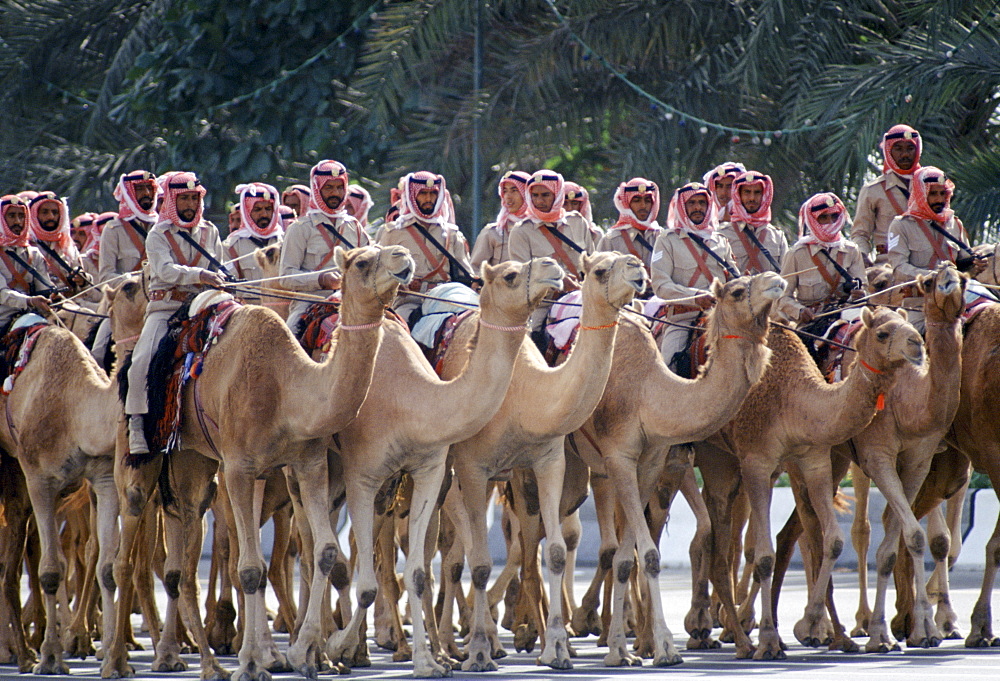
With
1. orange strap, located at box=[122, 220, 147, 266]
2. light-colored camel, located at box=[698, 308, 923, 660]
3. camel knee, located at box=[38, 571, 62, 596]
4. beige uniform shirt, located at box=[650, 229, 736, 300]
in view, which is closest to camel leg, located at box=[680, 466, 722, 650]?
light-colored camel, located at box=[698, 308, 923, 660]

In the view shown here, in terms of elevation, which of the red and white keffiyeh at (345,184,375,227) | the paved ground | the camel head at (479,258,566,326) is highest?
the red and white keffiyeh at (345,184,375,227)

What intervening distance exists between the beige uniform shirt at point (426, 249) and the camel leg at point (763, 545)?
253cm

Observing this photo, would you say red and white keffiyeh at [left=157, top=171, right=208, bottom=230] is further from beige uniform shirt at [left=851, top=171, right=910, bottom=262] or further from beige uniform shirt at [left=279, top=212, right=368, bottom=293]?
beige uniform shirt at [left=851, top=171, right=910, bottom=262]

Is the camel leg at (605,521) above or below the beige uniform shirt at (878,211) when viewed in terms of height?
below

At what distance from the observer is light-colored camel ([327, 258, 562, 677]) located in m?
9.64

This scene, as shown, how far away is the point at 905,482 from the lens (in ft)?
37.8

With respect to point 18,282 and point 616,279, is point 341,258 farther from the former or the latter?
point 18,282

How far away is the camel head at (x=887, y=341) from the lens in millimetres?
10445

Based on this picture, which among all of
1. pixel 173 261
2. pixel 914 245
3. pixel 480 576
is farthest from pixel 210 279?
pixel 914 245

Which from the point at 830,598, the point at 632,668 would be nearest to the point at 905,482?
the point at 830,598

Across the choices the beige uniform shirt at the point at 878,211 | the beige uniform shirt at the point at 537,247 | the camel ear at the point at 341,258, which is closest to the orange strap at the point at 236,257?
the beige uniform shirt at the point at 537,247

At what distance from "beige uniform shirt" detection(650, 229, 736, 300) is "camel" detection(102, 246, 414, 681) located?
9.87 feet

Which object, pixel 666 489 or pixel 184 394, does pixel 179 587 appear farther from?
pixel 666 489

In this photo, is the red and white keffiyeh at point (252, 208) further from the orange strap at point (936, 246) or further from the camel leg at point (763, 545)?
the orange strap at point (936, 246)
